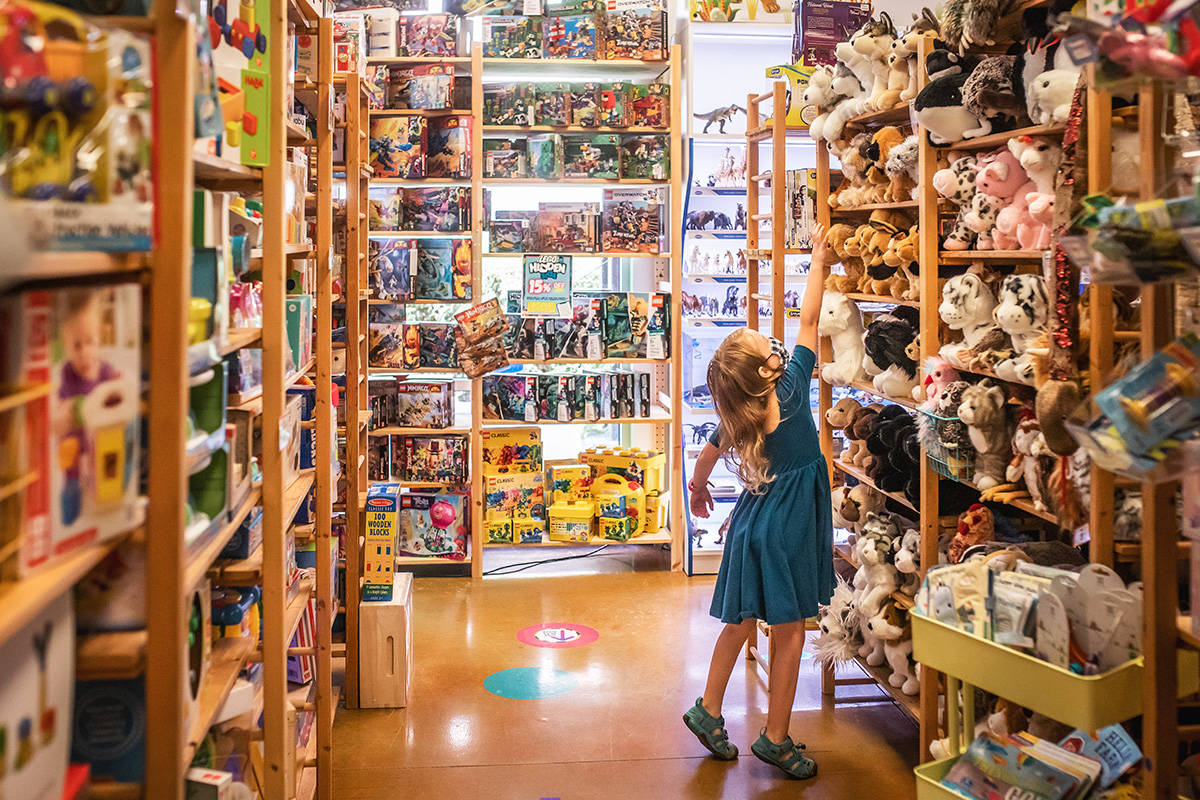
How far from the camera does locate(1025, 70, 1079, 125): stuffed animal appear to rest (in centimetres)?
247

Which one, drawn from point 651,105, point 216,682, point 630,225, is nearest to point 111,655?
point 216,682

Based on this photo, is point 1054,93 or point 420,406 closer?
point 1054,93

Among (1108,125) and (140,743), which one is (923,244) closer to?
(1108,125)

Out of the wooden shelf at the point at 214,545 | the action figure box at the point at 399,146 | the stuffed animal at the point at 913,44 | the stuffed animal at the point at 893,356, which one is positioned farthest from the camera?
the action figure box at the point at 399,146

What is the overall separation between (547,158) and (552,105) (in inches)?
10.1

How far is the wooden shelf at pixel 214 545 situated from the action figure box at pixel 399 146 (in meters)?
3.33

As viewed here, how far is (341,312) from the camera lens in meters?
3.81

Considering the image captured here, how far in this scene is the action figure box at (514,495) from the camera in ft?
18.0

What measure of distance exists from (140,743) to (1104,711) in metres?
1.68

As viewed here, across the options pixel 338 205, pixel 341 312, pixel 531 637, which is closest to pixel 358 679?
pixel 531 637

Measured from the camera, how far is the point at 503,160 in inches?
212

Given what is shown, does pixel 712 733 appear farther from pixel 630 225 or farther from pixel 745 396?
pixel 630 225

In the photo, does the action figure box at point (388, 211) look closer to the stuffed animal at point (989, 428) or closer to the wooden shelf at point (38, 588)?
the stuffed animal at point (989, 428)

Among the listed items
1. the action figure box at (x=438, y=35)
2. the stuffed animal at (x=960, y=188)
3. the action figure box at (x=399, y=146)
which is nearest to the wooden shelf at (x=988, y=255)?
the stuffed animal at (x=960, y=188)
